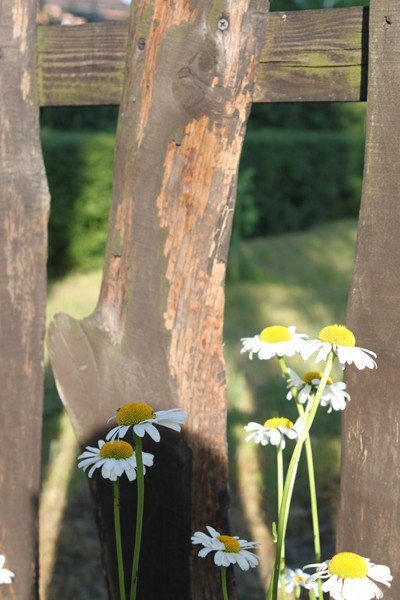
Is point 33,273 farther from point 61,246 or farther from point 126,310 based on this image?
point 61,246

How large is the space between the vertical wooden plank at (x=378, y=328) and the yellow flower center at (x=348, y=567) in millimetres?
350

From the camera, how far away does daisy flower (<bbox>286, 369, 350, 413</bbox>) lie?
158cm

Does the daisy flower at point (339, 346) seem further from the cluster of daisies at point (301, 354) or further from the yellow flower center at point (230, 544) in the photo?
the yellow flower center at point (230, 544)

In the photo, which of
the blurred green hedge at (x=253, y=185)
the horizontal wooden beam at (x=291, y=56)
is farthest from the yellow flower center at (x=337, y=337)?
the blurred green hedge at (x=253, y=185)

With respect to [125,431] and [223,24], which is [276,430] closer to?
[125,431]

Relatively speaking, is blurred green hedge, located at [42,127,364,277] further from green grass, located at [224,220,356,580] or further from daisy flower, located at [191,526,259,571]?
daisy flower, located at [191,526,259,571]

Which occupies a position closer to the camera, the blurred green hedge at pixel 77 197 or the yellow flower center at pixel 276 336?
the yellow flower center at pixel 276 336

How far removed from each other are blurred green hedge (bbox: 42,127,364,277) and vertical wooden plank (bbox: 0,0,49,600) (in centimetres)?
679

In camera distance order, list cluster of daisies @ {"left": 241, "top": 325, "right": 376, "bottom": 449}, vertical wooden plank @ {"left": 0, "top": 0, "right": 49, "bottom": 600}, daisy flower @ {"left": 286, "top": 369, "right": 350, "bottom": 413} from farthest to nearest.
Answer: vertical wooden plank @ {"left": 0, "top": 0, "right": 49, "bottom": 600}, daisy flower @ {"left": 286, "top": 369, "right": 350, "bottom": 413}, cluster of daisies @ {"left": 241, "top": 325, "right": 376, "bottom": 449}

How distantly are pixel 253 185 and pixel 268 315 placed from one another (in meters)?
4.59

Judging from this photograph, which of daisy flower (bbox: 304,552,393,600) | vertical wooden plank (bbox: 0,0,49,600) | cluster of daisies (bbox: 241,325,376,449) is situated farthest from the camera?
vertical wooden plank (bbox: 0,0,49,600)

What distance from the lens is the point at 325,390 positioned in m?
1.62

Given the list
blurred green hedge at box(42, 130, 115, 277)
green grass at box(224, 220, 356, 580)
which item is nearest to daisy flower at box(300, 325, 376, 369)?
green grass at box(224, 220, 356, 580)

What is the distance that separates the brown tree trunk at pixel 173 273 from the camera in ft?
5.51
